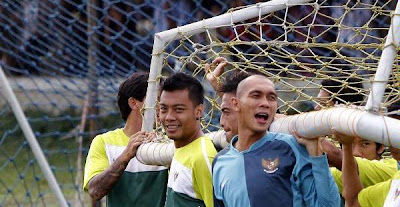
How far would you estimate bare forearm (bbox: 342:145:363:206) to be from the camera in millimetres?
4680

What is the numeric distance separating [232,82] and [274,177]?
716 mm

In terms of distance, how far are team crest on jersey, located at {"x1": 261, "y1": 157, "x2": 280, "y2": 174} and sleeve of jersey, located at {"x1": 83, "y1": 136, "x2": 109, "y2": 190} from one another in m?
1.59

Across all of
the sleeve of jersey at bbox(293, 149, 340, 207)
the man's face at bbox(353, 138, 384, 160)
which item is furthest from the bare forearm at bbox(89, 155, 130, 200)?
the sleeve of jersey at bbox(293, 149, 340, 207)

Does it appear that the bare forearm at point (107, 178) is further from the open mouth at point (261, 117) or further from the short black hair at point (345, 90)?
the open mouth at point (261, 117)

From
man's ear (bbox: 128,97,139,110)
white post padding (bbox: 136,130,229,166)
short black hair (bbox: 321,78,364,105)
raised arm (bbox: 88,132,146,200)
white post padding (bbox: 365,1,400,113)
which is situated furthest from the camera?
man's ear (bbox: 128,97,139,110)

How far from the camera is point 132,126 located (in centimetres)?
615

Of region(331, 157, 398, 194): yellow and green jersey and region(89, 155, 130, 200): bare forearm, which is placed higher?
region(331, 157, 398, 194): yellow and green jersey

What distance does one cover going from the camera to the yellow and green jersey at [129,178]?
5.91 meters

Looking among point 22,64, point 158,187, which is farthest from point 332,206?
point 22,64

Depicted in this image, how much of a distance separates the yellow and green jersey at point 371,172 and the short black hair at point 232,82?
631 mm

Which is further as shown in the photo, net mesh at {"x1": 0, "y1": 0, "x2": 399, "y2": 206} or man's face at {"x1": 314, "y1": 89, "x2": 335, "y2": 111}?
net mesh at {"x1": 0, "y1": 0, "x2": 399, "y2": 206}

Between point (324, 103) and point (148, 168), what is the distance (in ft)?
3.87

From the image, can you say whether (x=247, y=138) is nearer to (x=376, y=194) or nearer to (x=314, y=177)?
(x=314, y=177)

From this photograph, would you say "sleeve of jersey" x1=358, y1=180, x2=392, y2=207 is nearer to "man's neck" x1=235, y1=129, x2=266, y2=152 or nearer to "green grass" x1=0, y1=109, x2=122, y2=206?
"man's neck" x1=235, y1=129, x2=266, y2=152
